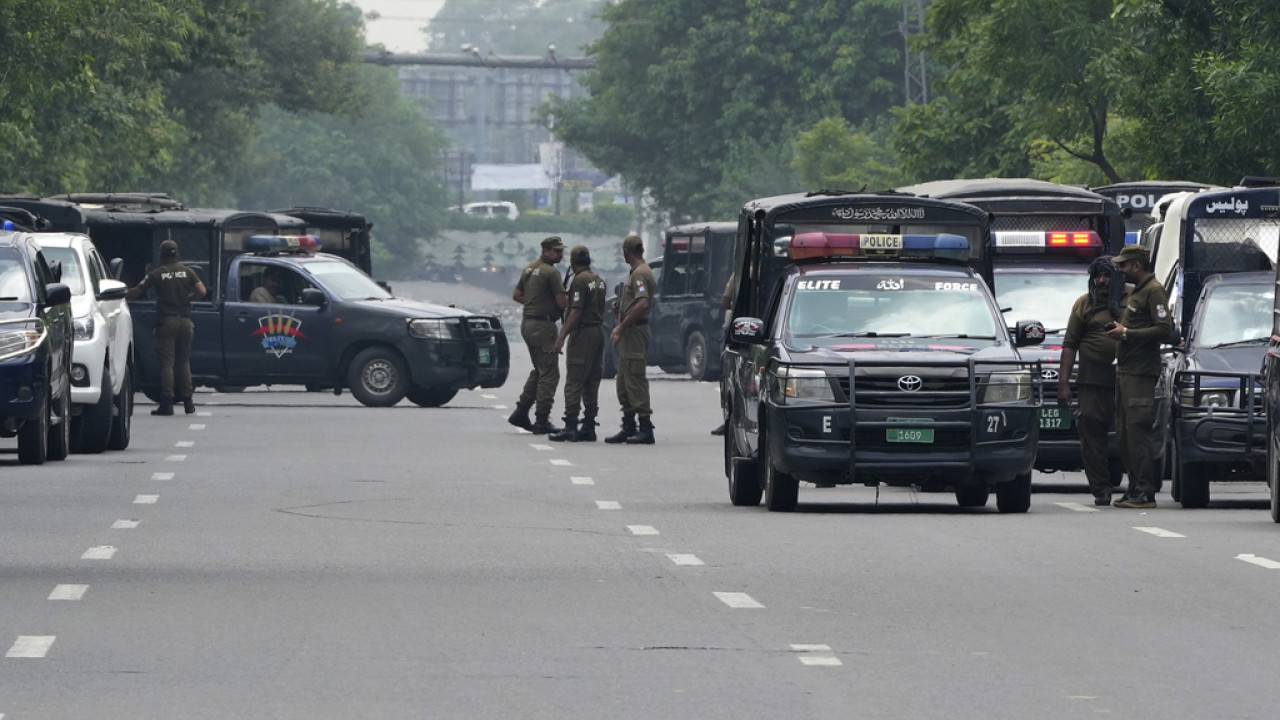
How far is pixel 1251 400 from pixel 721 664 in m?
8.90

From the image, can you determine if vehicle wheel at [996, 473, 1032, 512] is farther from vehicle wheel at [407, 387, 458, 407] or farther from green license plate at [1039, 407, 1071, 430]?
vehicle wheel at [407, 387, 458, 407]

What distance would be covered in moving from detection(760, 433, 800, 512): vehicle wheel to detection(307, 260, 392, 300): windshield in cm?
1495

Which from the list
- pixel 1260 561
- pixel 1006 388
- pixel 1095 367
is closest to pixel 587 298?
pixel 1095 367

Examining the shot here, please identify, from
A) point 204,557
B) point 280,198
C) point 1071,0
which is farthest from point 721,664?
point 280,198

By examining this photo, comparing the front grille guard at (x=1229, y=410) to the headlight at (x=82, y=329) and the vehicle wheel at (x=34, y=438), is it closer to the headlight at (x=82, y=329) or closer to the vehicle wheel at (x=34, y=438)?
the vehicle wheel at (x=34, y=438)

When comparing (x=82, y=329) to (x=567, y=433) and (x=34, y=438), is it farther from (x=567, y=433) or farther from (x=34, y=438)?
(x=567, y=433)

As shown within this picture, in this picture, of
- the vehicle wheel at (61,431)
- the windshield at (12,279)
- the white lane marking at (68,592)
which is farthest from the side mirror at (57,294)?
the white lane marking at (68,592)

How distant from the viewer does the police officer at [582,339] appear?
78.7 feet

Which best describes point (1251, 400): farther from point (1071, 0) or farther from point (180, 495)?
point (1071, 0)

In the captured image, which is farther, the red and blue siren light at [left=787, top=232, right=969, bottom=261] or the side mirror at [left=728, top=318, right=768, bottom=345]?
the red and blue siren light at [left=787, top=232, right=969, bottom=261]

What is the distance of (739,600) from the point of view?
11.6 meters

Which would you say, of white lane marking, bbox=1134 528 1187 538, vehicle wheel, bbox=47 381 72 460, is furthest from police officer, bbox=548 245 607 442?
white lane marking, bbox=1134 528 1187 538

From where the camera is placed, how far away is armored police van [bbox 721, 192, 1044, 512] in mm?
16172

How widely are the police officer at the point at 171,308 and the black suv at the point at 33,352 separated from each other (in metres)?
6.64
